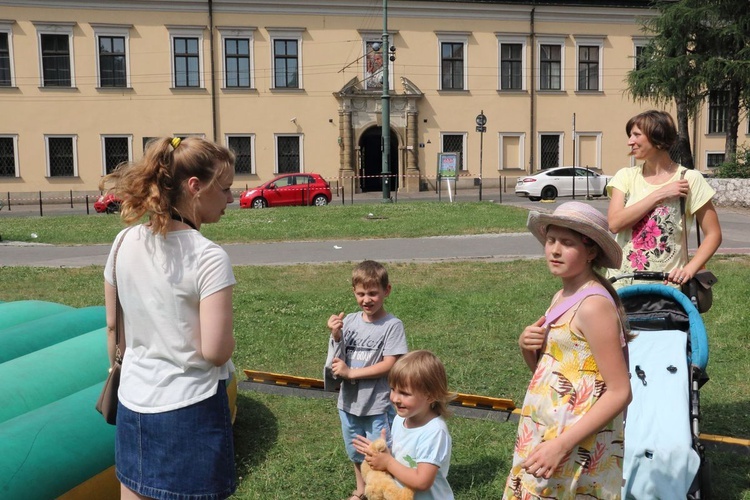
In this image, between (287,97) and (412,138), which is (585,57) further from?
(287,97)

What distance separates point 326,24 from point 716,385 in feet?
115

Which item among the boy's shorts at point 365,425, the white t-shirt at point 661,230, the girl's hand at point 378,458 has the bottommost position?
the boy's shorts at point 365,425

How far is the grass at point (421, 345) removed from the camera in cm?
462

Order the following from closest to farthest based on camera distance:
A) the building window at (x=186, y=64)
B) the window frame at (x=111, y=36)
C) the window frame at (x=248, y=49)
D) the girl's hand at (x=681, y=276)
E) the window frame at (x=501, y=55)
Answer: the girl's hand at (x=681, y=276), the window frame at (x=111, y=36), the building window at (x=186, y=64), the window frame at (x=248, y=49), the window frame at (x=501, y=55)

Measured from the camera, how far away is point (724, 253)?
43.5 ft

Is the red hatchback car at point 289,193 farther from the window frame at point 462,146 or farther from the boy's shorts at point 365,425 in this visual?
the boy's shorts at point 365,425

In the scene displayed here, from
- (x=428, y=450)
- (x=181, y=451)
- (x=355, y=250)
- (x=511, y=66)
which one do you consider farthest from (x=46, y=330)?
(x=511, y=66)

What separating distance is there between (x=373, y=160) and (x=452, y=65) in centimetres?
619

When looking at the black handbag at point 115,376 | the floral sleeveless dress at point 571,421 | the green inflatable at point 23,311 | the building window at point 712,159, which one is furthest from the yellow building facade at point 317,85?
the floral sleeveless dress at point 571,421

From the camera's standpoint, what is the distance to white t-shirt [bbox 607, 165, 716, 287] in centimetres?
429

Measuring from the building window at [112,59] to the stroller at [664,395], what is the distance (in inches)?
1423

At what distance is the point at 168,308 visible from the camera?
8.71 ft

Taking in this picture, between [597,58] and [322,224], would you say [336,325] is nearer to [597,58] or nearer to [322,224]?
[322,224]

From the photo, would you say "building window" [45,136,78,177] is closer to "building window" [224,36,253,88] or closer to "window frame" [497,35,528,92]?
"building window" [224,36,253,88]
